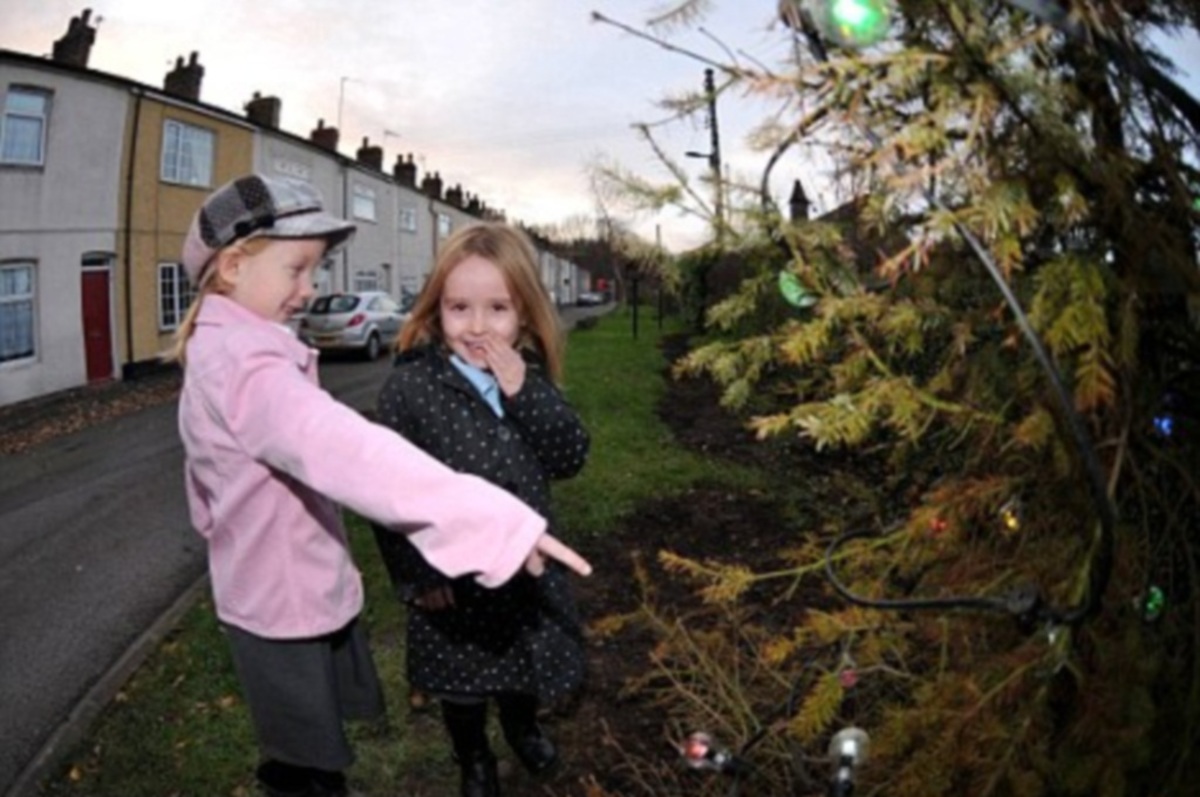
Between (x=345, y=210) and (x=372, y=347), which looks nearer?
(x=372, y=347)

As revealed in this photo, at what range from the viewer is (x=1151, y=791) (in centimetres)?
157

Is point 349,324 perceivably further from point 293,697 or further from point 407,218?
point 293,697

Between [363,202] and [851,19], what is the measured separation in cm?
3036

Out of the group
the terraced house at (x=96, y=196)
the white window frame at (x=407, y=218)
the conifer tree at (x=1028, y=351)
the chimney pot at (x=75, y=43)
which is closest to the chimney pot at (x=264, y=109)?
the terraced house at (x=96, y=196)

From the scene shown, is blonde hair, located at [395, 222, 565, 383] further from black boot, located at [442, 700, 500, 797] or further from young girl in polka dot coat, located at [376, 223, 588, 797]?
black boot, located at [442, 700, 500, 797]

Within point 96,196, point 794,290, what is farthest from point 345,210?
point 794,290

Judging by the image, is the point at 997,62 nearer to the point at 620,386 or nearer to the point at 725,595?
the point at 725,595

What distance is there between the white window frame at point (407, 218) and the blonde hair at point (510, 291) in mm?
32416

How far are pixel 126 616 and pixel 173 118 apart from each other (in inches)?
653

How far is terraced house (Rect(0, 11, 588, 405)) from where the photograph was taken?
15586 millimetres

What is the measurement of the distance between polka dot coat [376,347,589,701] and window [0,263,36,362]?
15.9 metres

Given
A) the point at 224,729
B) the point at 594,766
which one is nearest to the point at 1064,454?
the point at 594,766

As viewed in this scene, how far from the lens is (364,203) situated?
98.8 ft

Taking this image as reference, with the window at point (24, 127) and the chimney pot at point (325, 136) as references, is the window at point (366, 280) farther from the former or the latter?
the window at point (24, 127)
